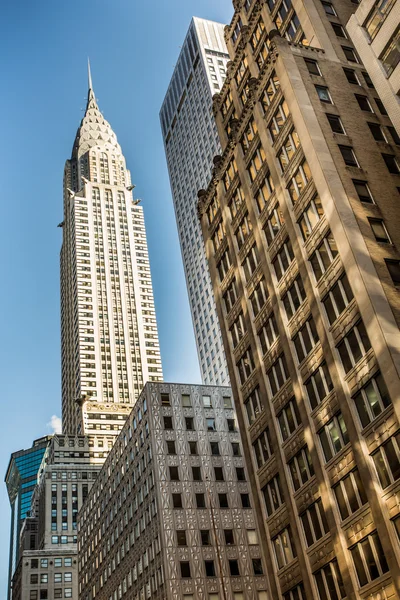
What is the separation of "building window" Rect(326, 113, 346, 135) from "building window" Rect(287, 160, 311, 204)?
11.8 feet

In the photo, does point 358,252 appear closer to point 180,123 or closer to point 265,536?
point 265,536

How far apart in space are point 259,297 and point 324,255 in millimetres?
10542

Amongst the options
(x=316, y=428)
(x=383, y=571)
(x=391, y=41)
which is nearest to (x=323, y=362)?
(x=316, y=428)

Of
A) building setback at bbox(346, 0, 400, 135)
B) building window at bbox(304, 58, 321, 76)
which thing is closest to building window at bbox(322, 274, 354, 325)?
building setback at bbox(346, 0, 400, 135)

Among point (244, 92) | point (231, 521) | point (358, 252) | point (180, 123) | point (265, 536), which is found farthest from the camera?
point (180, 123)

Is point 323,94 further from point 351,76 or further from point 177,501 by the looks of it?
point 177,501

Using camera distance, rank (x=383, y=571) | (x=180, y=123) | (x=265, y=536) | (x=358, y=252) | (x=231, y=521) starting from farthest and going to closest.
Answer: (x=180, y=123) < (x=231, y=521) < (x=265, y=536) < (x=358, y=252) < (x=383, y=571)

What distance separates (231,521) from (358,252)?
1881 inches

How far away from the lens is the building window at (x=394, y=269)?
138 feet

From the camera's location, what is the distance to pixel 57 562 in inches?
6053

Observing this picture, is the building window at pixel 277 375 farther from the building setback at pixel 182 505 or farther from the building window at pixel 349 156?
the building setback at pixel 182 505

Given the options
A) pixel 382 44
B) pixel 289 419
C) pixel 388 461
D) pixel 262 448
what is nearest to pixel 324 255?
pixel 289 419

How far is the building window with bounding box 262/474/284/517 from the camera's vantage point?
162 ft

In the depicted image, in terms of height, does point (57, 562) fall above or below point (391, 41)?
above
